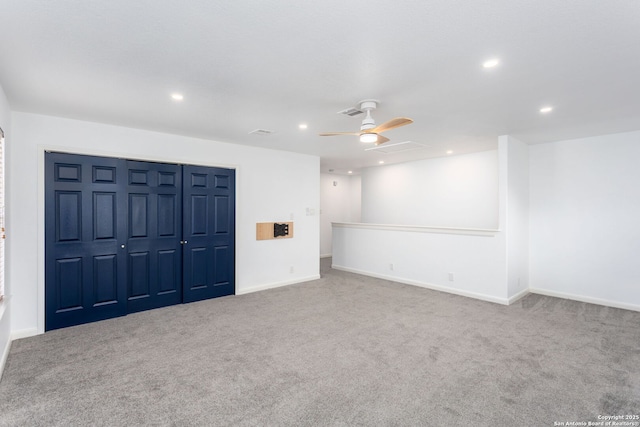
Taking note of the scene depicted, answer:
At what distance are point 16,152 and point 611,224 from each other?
759cm

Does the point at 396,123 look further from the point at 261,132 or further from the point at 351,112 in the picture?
the point at 261,132

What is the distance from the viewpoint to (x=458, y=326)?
3830 mm

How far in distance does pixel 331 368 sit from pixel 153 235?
309cm

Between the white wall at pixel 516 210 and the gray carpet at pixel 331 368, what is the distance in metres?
0.64

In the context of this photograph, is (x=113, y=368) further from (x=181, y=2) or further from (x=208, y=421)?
(x=181, y=2)

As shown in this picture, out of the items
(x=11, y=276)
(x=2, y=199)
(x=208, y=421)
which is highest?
(x=2, y=199)

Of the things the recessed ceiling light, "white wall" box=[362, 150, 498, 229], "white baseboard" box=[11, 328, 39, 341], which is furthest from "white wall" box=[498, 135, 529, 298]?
"white baseboard" box=[11, 328, 39, 341]

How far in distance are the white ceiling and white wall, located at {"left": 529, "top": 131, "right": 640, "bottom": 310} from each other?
2.55 feet

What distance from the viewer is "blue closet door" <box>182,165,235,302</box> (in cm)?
479

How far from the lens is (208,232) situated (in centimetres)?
498

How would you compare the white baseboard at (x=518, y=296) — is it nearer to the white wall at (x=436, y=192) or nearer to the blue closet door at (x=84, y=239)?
the white wall at (x=436, y=192)

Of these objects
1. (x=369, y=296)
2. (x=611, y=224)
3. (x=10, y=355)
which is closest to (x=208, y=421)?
(x=10, y=355)

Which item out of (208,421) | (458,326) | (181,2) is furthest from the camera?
(458,326)

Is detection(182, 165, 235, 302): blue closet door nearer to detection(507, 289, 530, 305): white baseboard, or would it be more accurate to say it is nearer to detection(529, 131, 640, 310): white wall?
detection(507, 289, 530, 305): white baseboard
